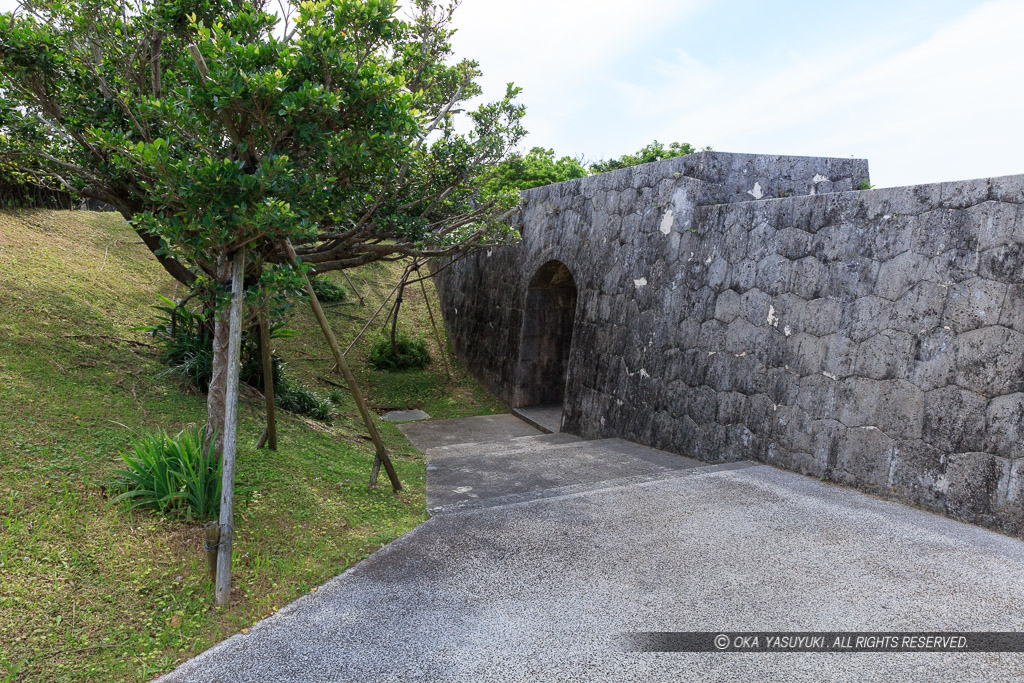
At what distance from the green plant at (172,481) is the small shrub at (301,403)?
3117mm

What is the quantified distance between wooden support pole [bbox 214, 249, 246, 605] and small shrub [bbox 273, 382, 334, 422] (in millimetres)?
3583

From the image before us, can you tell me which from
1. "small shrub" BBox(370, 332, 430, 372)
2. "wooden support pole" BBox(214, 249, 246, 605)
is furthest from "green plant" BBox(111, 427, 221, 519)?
"small shrub" BBox(370, 332, 430, 372)

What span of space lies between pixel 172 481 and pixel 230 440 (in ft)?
2.07

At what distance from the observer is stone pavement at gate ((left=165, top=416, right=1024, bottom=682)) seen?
246cm

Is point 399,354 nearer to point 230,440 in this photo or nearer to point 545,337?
point 545,337

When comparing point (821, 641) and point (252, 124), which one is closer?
point (821, 641)

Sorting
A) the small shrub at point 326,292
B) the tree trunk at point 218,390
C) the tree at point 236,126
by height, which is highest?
the tree at point 236,126

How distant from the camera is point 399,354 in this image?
11.2 meters

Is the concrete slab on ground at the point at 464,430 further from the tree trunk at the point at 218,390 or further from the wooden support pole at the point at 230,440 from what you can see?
the wooden support pole at the point at 230,440

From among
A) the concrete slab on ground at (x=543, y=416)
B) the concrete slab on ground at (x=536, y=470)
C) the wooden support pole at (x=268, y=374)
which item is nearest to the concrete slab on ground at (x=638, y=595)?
the concrete slab on ground at (x=536, y=470)

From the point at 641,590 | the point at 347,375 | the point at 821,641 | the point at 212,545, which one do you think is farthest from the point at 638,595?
the point at 347,375

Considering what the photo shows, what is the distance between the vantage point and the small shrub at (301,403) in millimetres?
6926

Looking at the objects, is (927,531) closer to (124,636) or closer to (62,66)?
(124,636)

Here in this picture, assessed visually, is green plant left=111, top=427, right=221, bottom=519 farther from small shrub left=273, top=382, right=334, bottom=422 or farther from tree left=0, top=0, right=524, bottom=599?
small shrub left=273, top=382, right=334, bottom=422
